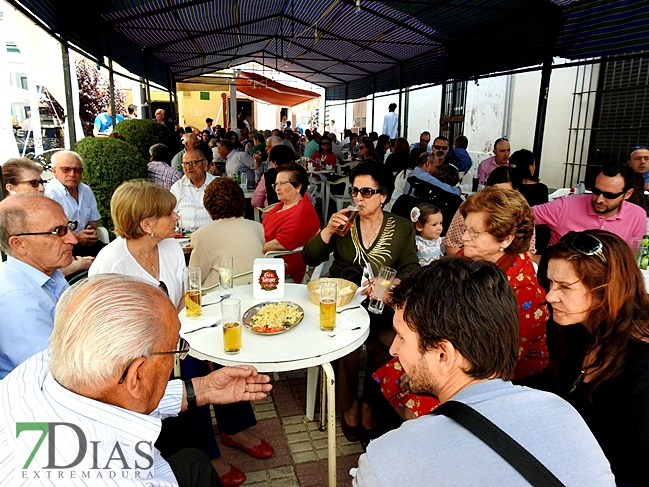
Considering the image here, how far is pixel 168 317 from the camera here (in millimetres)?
1118

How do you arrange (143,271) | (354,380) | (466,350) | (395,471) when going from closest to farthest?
(395,471) → (466,350) → (143,271) → (354,380)

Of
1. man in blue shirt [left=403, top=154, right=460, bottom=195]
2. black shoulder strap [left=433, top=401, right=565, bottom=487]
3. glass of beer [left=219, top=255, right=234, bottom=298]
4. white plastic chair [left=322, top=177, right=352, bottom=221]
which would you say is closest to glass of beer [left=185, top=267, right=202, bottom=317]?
glass of beer [left=219, top=255, right=234, bottom=298]

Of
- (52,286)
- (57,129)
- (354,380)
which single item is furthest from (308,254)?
(57,129)

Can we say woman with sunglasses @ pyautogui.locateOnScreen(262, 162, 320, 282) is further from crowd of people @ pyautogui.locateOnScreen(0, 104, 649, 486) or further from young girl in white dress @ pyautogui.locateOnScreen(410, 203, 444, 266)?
young girl in white dress @ pyautogui.locateOnScreen(410, 203, 444, 266)

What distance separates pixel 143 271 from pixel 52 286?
0.49 m

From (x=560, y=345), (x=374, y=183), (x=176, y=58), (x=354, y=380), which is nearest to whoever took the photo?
(x=560, y=345)

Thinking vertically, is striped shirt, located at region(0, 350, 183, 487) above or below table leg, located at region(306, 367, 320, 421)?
above

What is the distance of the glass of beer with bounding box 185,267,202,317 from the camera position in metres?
2.20

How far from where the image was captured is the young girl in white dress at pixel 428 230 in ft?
11.4

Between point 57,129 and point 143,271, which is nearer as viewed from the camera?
point 143,271

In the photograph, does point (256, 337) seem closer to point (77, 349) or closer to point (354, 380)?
point (354, 380)

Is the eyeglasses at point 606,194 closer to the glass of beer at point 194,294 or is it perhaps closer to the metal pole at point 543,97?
the glass of beer at point 194,294

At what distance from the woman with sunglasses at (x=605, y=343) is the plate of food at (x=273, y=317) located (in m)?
1.13

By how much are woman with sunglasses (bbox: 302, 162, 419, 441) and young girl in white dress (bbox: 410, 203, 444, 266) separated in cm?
65
